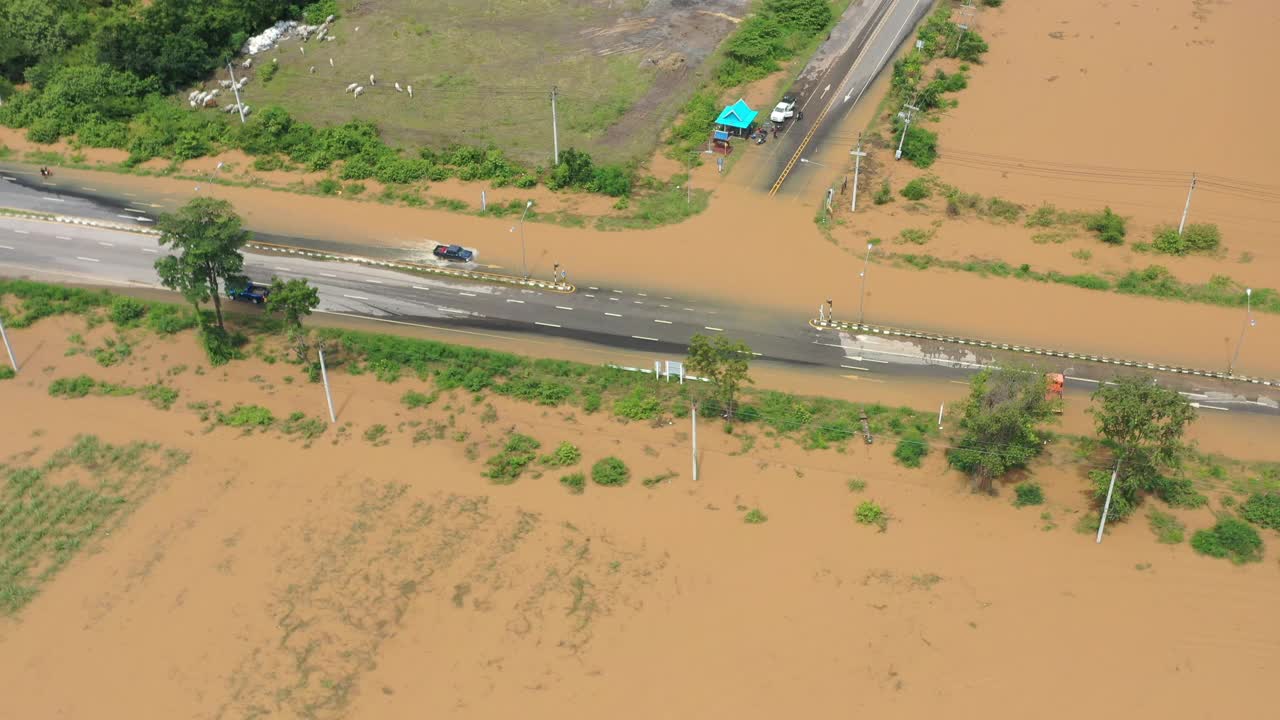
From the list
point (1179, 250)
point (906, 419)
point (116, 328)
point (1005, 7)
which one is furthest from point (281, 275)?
point (1005, 7)

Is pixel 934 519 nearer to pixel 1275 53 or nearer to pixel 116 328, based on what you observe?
pixel 116 328

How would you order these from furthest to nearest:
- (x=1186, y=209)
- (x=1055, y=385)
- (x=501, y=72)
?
(x=501, y=72) → (x=1186, y=209) → (x=1055, y=385)

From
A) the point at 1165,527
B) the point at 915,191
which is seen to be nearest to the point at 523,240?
the point at 915,191

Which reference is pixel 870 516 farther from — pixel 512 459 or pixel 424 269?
pixel 424 269

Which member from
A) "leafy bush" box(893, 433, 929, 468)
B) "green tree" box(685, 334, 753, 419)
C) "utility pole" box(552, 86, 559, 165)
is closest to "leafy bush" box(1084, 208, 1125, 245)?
"leafy bush" box(893, 433, 929, 468)

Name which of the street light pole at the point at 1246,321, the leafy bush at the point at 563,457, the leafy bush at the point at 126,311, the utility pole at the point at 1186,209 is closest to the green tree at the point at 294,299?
the leafy bush at the point at 126,311

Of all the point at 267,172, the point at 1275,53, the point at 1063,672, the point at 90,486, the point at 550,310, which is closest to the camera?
the point at 1063,672
